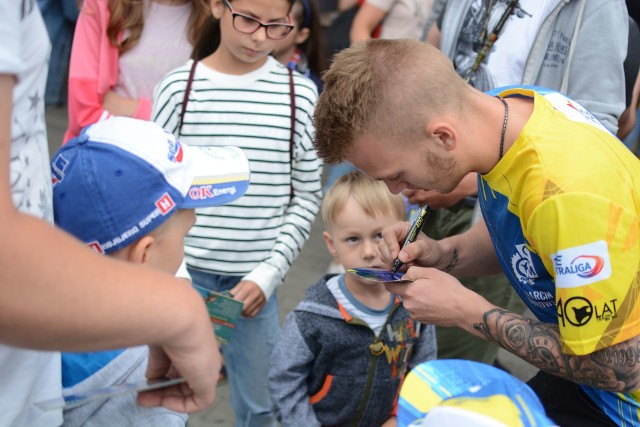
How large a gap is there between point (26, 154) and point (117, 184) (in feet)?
0.79

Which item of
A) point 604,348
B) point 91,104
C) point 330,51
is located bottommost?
point 330,51

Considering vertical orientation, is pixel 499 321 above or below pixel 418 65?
below

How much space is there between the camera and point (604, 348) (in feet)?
5.43

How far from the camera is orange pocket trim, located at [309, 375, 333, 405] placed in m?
2.49

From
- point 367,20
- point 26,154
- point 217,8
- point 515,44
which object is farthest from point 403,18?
point 26,154

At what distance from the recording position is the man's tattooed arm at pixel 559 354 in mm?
1664

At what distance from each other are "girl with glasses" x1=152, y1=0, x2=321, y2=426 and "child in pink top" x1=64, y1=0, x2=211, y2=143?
0.34m

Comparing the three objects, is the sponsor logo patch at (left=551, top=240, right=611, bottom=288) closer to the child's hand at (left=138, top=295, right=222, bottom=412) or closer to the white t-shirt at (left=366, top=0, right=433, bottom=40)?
the child's hand at (left=138, top=295, right=222, bottom=412)

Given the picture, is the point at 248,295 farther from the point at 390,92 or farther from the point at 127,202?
the point at 127,202

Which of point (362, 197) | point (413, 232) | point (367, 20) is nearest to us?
point (413, 232)

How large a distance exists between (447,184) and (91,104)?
5.68 feet

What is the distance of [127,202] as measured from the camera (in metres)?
1.34

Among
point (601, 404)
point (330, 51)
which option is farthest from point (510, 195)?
point (330, 51)

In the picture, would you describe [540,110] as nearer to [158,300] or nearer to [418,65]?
[418,65]
